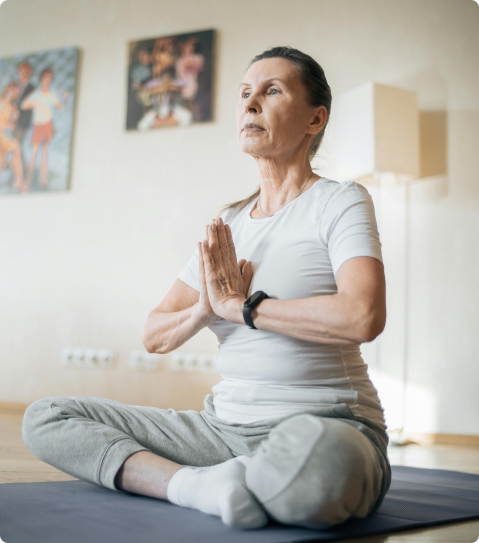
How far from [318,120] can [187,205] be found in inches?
76.6

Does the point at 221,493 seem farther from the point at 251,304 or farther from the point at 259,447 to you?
the point at 251,304

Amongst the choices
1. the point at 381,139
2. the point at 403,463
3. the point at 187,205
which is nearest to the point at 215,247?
the point at 403,463

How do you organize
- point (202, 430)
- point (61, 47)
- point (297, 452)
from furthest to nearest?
point (61, 47)
point (202, 430)
point (297, 452)

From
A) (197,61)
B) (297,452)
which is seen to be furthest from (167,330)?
(197,61)

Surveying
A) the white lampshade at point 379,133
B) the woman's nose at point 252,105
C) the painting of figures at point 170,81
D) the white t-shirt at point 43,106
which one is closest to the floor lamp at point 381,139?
the white lampshade at point 379,133

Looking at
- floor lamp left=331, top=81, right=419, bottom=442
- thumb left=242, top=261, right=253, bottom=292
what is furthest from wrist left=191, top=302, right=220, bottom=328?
floor lamp left=331, top=81, right=419, bottom=442

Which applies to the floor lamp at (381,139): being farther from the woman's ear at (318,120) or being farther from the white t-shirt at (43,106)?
the white t-shirt at (43,106)

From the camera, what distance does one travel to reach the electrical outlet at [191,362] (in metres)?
3.08

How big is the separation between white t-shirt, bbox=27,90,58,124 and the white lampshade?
1.98 m

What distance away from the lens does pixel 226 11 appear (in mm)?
3311

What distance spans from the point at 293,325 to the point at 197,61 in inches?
106

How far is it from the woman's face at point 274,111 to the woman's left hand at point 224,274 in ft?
0.81

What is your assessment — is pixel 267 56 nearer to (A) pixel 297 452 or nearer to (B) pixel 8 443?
(A) pixel 297 452

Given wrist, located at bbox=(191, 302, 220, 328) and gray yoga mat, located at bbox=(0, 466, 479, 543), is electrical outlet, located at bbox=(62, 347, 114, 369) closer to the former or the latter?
gray yoga mat, located at bbox=(0, 466, 479, 543)
